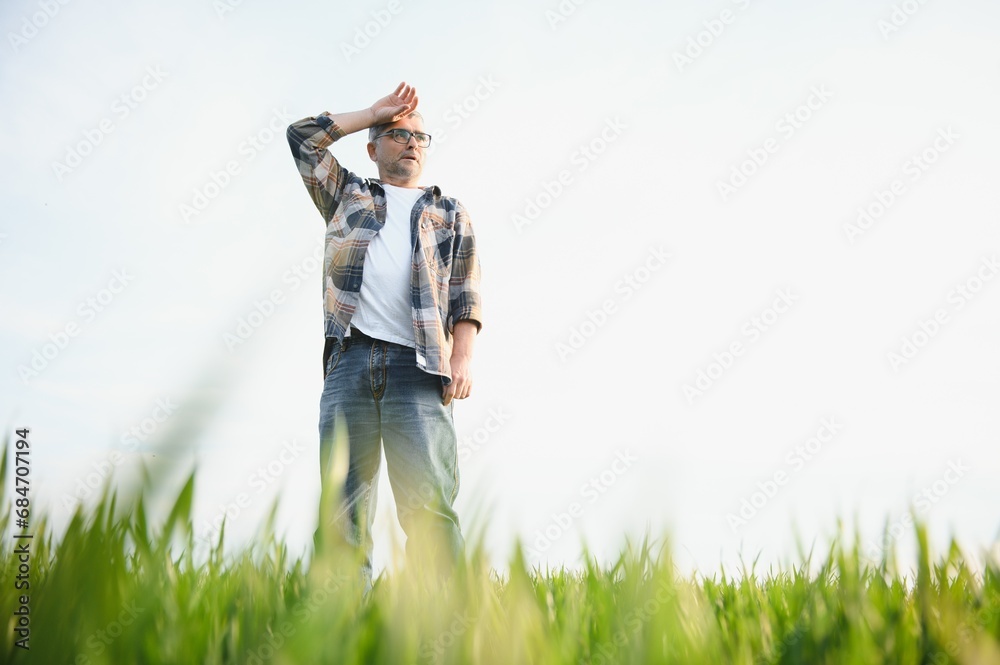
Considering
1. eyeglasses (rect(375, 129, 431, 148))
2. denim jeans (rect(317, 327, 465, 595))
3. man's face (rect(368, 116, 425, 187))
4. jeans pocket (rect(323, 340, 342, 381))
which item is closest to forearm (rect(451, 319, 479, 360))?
denim jeans (rect(317, 327, 465, 595))

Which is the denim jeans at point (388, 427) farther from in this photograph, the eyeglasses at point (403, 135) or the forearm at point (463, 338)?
the eyeglasses at point (403, 135)

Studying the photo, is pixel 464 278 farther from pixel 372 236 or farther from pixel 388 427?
pixel 388 427

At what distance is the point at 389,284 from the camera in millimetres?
3178

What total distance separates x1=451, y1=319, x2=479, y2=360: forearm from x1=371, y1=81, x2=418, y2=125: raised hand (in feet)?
3.06

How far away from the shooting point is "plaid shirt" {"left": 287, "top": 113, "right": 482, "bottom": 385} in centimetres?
311

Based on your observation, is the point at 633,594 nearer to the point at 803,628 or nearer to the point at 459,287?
the point at 803,628

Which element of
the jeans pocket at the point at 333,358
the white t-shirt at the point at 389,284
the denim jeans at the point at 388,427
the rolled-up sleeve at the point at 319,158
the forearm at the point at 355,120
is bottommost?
the denim jeans at the point at 388,427

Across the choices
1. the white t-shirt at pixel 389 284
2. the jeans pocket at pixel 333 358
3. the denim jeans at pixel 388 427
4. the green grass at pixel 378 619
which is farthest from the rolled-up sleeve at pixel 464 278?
the green grass at pixel 378 619

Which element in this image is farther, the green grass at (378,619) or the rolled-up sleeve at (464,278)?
the rolled-up sleeve at (464,278)

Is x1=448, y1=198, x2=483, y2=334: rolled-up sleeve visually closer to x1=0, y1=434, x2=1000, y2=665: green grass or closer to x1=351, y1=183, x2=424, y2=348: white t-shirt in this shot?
x1=351, y1=183, x2=424, y2=348: white t-shirt

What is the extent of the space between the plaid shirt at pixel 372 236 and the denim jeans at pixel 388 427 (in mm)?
96

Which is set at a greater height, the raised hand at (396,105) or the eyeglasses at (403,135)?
the raised hand at (396,105)

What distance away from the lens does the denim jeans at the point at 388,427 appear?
2.94 metres

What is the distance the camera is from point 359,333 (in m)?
3.10
